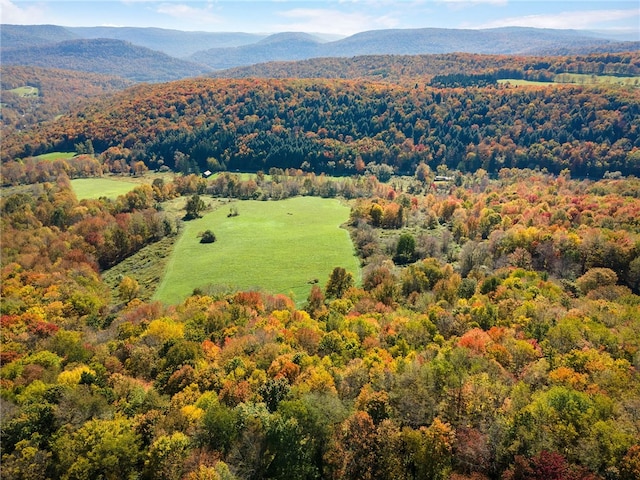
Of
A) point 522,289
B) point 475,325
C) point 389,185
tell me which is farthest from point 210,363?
point 389,185

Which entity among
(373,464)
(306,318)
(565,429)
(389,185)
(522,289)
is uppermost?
(565,429)

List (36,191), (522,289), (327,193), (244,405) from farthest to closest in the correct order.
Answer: (327,193), (36,191), (522,289), (244,405)

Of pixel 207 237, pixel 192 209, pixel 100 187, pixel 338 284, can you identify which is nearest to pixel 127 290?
pixel 207 237

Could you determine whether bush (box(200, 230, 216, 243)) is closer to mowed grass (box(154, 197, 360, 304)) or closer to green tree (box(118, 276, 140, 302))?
mowed grass (box(154, 197, 360, 304))

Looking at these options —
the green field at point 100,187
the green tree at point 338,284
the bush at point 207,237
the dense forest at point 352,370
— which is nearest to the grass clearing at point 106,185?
the green field at point 100,187

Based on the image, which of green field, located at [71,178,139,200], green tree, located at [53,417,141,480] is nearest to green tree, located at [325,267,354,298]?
green tree, located at [53,417,141,480]

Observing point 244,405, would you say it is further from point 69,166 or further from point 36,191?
point 69,166
